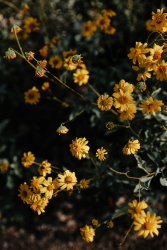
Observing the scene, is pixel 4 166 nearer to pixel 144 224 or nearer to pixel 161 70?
pixel 144 224

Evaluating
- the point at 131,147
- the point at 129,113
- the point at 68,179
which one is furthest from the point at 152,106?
the point at 68,179

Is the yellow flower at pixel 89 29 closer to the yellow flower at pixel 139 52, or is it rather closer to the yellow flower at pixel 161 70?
the yellow flower at pixel 139 52

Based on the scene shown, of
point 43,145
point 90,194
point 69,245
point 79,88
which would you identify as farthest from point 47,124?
point 69,245

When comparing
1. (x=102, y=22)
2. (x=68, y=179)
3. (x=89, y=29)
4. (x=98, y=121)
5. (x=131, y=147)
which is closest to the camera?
(x=131, y=147)

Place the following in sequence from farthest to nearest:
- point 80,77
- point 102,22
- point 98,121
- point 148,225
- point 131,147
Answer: point 98,121 → point 102,22 → point 80,77 → point 131,147 → point 148,225

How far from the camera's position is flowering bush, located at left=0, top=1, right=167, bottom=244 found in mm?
2451

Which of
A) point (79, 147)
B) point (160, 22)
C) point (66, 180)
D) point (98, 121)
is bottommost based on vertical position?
point (98, 121)

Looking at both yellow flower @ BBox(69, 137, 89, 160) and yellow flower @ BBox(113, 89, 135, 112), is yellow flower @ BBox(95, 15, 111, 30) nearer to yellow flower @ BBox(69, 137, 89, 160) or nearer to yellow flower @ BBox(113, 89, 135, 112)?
yellow flower @ BBox(113, 89, 135, 112)

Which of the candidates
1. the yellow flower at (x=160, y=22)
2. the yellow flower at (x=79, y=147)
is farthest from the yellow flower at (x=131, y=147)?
the yellow flower at (x=160, y=22)

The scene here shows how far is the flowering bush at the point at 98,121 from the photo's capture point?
8.04 ft

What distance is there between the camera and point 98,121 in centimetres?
351

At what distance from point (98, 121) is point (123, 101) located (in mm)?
1099

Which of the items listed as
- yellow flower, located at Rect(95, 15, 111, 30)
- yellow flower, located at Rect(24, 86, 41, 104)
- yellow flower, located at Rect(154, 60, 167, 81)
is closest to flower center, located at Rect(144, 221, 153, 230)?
yellow flower, located at Rect(154, 60, 167, 81)

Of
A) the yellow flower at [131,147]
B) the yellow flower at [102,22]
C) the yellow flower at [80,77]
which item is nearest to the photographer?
the yellow flower at [131,147]
